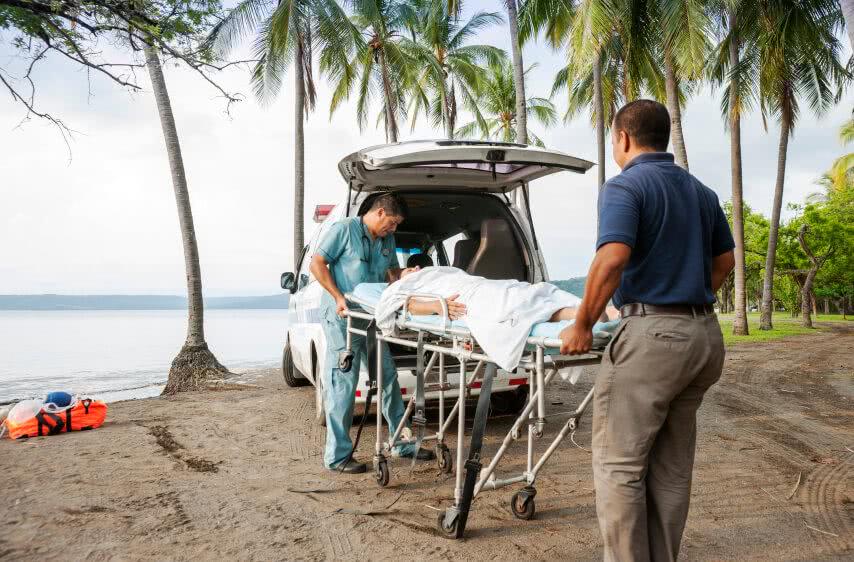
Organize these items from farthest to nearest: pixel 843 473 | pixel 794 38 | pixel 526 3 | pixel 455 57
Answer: pixel 455 57
pixel 526 3
pixel 794 38
pixel 843 473

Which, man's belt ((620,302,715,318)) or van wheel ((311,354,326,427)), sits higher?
man's belt ((620,302,715,318))

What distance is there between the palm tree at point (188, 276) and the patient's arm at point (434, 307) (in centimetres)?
708

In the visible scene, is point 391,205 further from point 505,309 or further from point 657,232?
point 657,232

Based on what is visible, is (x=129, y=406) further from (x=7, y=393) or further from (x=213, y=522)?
(x=7, y=393)

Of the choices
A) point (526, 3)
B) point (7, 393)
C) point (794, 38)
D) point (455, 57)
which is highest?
point (455, 57)

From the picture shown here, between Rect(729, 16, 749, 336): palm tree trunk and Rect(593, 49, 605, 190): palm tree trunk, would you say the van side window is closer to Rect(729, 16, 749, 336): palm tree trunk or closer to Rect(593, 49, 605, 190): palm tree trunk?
Rect(593, 49, 605, 190): palm tree trunk

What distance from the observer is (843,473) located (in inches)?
160

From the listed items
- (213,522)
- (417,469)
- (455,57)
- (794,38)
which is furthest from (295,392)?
(455,57)

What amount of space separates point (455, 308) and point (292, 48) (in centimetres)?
1588

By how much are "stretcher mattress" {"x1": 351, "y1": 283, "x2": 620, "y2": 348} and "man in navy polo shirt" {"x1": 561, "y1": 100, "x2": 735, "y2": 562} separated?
0.37 feet

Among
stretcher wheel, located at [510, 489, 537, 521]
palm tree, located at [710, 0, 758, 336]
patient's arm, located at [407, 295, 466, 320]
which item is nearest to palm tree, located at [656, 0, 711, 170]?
A: palm tree, located at [710, 0, 758, 336]

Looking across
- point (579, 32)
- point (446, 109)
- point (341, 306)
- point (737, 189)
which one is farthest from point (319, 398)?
point (446, 109)

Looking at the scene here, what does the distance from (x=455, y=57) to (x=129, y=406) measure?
23089mm

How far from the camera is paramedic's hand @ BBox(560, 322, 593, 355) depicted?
2.26m
